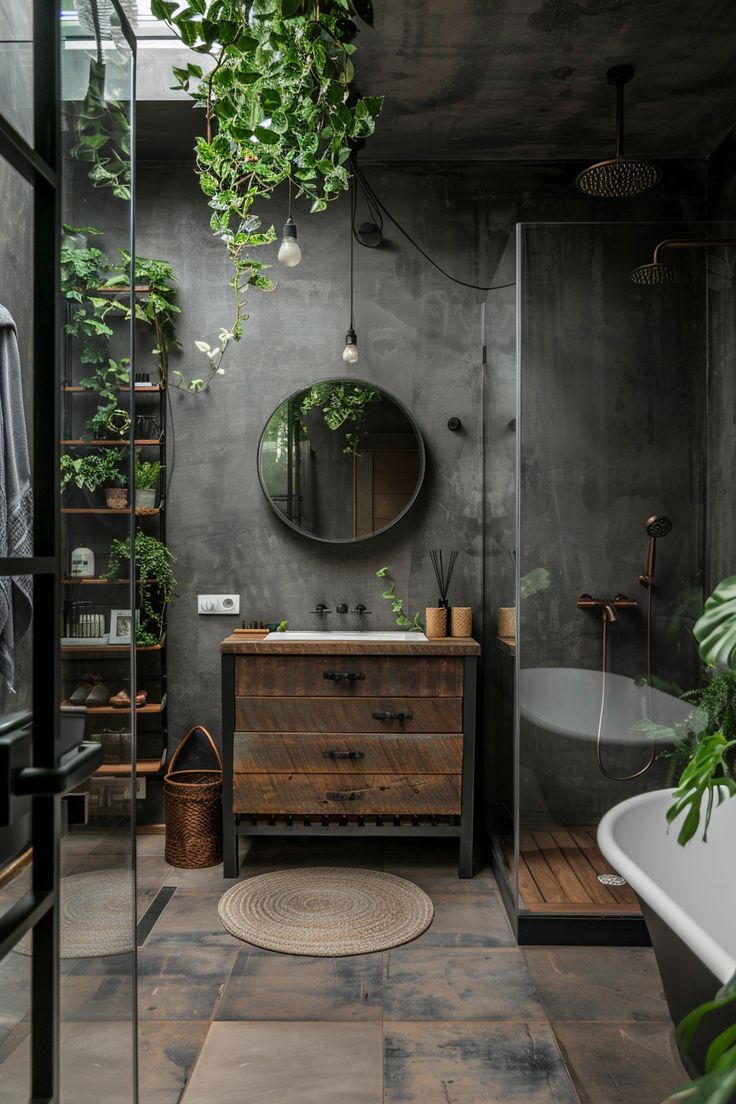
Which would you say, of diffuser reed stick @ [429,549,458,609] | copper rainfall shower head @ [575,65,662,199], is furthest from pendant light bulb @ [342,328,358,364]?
copper rainfall shower head @ [575,65,662,199]

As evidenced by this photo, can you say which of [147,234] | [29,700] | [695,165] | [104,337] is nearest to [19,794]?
[29,700]

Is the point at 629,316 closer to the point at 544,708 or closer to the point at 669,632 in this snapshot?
the point at 669,632

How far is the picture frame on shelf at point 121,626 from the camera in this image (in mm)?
1209

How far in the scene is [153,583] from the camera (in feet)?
11.4

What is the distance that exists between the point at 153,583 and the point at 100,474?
7.87 ft

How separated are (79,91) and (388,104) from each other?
241cm

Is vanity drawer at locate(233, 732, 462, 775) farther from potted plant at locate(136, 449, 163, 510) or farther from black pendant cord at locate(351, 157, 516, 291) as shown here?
black pendant cord at locate(351, 157, 516, 291)

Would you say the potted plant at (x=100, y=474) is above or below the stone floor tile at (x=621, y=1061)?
above

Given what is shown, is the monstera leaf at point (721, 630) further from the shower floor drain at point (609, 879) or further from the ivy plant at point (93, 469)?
the shower floor drain at point (609, 879)

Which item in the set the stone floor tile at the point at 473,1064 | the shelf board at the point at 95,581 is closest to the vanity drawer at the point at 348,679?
the stone floor tile at the point at 473,1064

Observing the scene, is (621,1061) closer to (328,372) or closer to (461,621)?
(461,621)

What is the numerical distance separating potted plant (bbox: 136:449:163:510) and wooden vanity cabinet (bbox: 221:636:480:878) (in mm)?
812

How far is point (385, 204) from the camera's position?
11.9 feet

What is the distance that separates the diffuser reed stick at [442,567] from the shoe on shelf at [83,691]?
249cm
